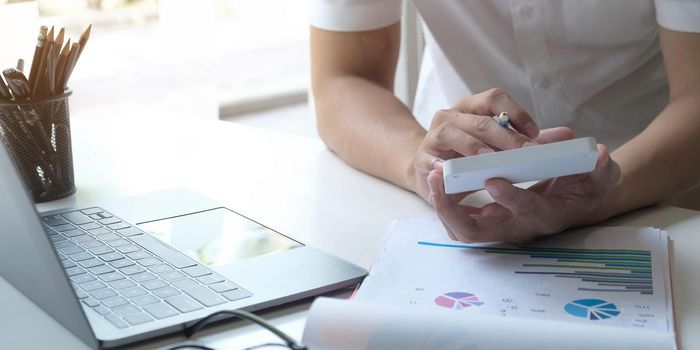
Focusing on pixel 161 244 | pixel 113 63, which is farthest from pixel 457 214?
pixel 113 63

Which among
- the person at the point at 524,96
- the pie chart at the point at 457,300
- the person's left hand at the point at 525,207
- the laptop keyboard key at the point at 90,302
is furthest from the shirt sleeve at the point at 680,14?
the laptop keyboard key at the point at 90,302

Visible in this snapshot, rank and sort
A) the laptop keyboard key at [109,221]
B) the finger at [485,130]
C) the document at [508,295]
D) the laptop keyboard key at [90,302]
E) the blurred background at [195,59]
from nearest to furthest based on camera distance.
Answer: the document at [508,295] → the laptop keyboard key at [90,302] → the finger at [485,130] → the laptop keyboard key at [109,221] → the blurred background at [195,59]

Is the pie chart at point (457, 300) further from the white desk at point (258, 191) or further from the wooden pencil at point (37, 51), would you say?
the wooden pencil at point (37, 51)

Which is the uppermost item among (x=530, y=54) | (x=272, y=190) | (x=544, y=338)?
(x=530, y=54)

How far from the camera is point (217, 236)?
0.89m

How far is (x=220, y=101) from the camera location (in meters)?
3.70

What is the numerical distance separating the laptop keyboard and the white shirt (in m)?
0.55

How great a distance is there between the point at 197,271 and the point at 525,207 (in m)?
0.29

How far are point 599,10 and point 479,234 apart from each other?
52 centimetres

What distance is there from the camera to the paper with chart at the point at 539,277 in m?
0.70

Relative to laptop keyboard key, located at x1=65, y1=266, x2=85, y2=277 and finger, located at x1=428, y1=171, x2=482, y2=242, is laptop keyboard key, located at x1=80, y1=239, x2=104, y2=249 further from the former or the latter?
finger, located at x1=428, y1=171, x2=482, y2=242

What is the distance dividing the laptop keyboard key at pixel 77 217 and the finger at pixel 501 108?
0.40 m

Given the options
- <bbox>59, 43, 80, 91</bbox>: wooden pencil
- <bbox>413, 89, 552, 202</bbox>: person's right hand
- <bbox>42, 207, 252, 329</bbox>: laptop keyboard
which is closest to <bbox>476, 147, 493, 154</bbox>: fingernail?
<bbox>413, 89, 552, 202</bbox>: person's right hand

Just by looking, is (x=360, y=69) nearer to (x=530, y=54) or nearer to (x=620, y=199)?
(x=530, y=54)
